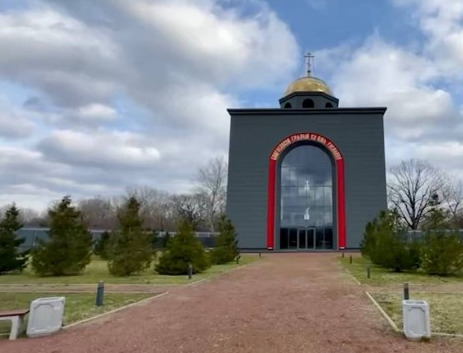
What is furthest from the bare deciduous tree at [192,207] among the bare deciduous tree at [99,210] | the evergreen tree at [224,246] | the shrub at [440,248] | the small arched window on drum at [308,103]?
the shrub at [440,248]

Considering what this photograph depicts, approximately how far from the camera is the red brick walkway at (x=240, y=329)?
641cm

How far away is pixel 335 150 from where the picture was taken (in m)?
43.6

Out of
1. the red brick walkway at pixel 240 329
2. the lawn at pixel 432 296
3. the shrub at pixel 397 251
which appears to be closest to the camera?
the red brick walkway at pixel 240 329

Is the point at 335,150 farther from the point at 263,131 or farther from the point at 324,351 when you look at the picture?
the point at 324,351

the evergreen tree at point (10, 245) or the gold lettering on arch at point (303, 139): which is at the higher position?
the gold lettering on arch at point (303, 139)

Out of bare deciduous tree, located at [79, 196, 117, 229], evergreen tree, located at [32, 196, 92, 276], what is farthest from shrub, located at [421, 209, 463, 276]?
bare deciduous tree, located at [79, 196, 117, 229]

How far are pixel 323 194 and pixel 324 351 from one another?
38.1 m

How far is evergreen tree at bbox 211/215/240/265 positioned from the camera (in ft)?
84.9

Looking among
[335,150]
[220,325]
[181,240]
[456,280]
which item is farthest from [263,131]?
[220,325]

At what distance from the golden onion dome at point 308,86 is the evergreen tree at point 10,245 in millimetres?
36560

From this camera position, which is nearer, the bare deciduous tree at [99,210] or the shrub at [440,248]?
the shrub at [440,248]

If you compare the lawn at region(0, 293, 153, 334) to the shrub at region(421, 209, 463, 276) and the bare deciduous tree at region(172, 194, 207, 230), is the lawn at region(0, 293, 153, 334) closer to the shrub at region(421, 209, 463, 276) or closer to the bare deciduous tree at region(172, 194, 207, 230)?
the shrub at region(421, 209, 463, 276)

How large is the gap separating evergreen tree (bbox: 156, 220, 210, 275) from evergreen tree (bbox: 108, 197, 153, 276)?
781 mm

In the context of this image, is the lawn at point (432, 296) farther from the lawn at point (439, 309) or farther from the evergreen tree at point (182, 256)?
the evergreen tree at point (182, 256)
